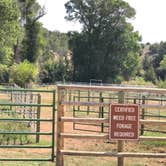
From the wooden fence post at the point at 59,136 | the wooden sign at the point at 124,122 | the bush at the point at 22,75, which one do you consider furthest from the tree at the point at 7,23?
the wooden sign at the point at 124,122

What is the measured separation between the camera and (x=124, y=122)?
37.8ft

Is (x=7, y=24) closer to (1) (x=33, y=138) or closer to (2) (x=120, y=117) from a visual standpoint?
(1) (x=33, y=138)

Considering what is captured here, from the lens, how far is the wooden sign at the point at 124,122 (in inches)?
454

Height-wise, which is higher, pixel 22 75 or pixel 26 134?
pixel 22 75

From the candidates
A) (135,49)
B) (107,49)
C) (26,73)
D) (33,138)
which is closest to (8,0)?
(26,73)

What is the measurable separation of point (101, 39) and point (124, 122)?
79.9 meters

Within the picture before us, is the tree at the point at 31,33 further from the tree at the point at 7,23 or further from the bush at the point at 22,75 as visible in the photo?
the tree at the point at 7,23

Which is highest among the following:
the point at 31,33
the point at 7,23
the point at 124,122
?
the point at 31,33

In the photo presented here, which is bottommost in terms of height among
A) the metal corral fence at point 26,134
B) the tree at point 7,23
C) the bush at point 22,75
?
the metal corral fence at point 26,134

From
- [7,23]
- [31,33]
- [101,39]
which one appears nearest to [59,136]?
[7,23]

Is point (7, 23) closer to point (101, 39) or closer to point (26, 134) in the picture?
point (101, 39)

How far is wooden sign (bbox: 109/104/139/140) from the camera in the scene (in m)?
11.5

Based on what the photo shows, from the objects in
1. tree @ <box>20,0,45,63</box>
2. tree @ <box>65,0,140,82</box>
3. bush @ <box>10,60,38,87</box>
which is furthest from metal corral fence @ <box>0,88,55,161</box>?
tree @ <box>65,0,140,82</box>

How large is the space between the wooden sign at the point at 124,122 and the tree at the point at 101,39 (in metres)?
77.4
